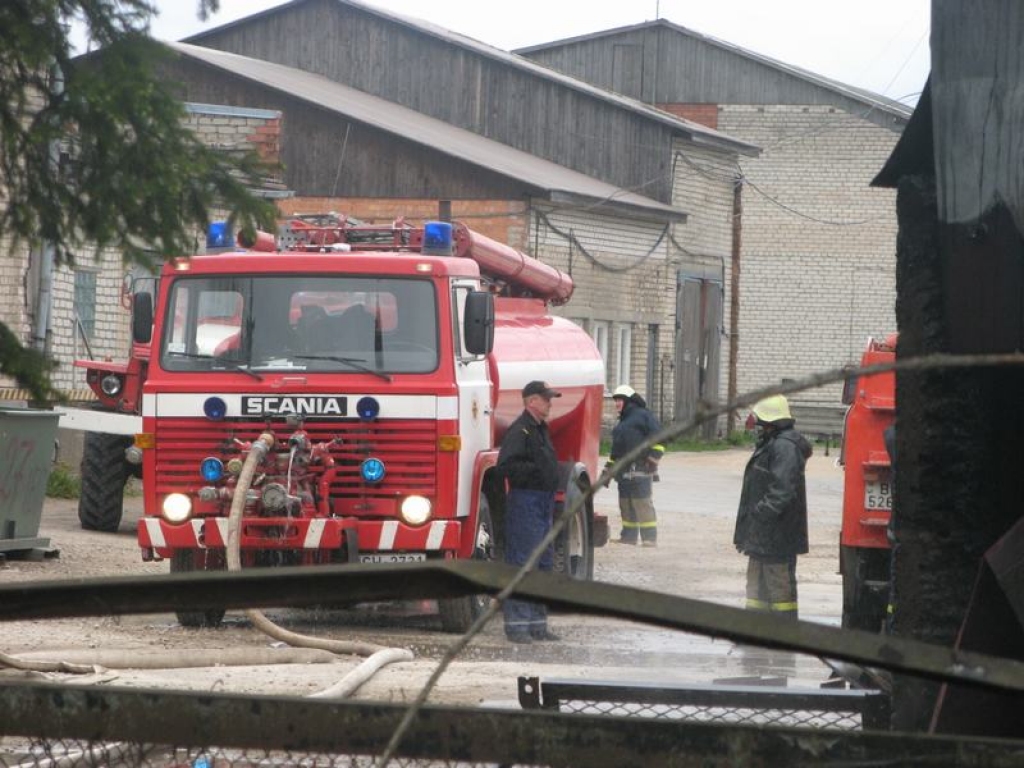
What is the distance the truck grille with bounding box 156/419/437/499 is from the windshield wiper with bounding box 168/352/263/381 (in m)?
0.34

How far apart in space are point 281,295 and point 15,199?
20.8 ft

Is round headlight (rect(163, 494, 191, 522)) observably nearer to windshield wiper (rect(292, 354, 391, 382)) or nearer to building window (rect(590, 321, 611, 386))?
windshield wiper (rect(292, 354, 391, 382))

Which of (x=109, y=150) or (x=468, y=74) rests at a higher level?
(x=468, y=74)

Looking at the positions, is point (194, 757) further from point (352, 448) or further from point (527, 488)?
point (527, 488)

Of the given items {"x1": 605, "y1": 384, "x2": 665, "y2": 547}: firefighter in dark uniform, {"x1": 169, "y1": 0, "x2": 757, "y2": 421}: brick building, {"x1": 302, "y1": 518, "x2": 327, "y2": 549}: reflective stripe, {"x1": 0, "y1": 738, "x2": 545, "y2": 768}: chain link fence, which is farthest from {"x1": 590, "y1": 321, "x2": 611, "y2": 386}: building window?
{"x1": 0, "y1": 738, "x2": 545, "y2": 768}: chain link fence

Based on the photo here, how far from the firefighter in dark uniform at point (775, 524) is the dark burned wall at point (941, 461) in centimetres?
755

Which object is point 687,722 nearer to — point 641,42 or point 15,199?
point 15,199

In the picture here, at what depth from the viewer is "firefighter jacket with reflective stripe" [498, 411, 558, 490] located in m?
12.4

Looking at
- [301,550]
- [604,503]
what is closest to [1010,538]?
[301,550]

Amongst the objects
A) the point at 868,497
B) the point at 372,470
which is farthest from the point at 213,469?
the point at 868,497

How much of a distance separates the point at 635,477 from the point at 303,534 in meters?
7.40

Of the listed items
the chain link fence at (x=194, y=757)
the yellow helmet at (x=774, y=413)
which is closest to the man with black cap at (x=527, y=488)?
the yellow helmet at (x=774, y=413)

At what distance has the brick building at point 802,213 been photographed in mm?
45844

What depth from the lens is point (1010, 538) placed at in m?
3.55
